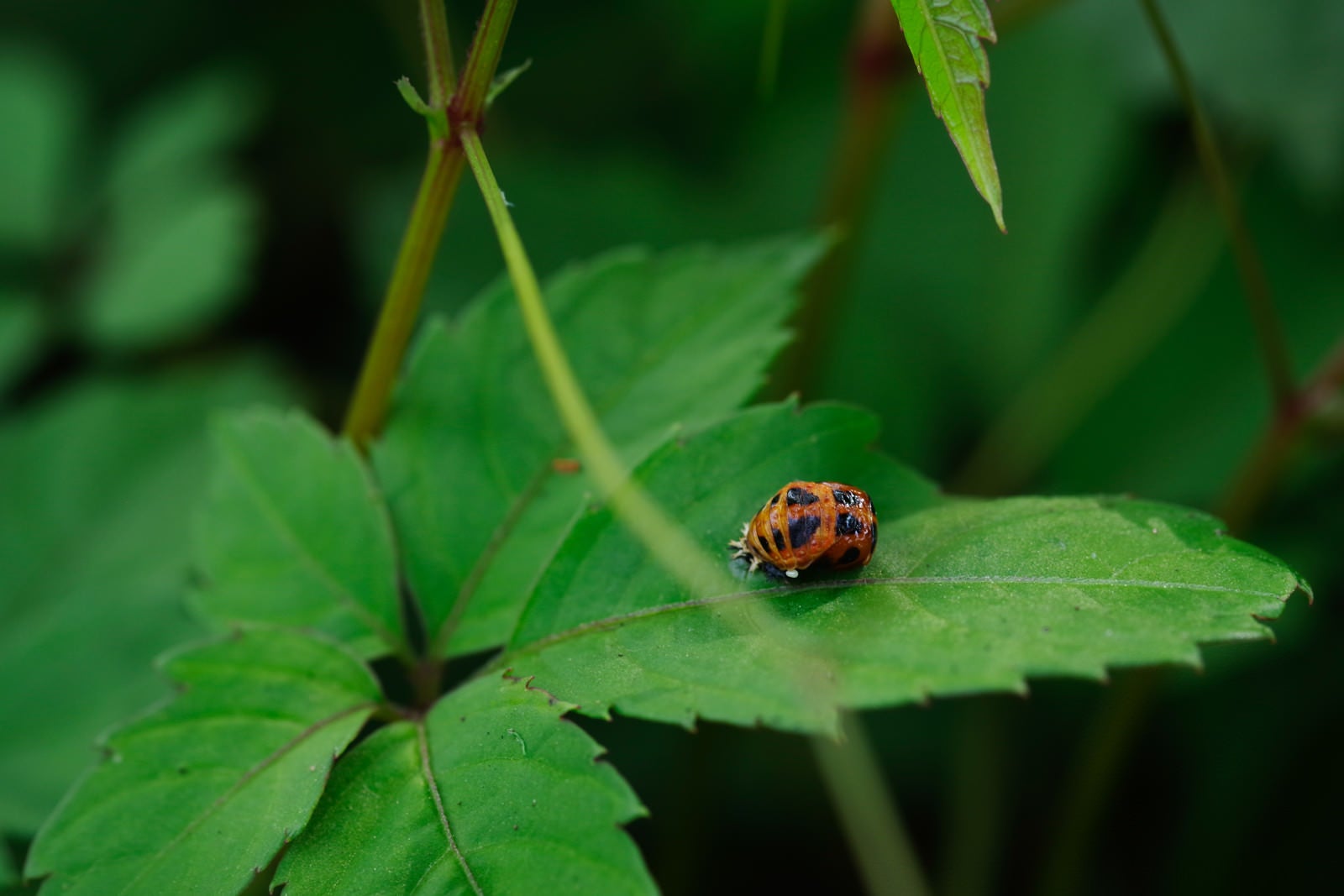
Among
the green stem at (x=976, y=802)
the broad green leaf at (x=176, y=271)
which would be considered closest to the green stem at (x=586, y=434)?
the green stem at (x=976, y=802)

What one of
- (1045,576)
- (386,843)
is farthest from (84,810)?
(1045,576)

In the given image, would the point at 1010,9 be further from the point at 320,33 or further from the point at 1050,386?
the point at 320,33

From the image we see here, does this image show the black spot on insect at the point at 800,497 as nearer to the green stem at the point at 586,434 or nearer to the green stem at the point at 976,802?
the green stem at the point at 586,434

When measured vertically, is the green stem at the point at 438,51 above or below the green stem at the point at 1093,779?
above

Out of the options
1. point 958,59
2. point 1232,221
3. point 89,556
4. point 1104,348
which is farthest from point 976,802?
point 89,556

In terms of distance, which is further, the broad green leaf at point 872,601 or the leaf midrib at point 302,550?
the leaf midrib at point 302,550
